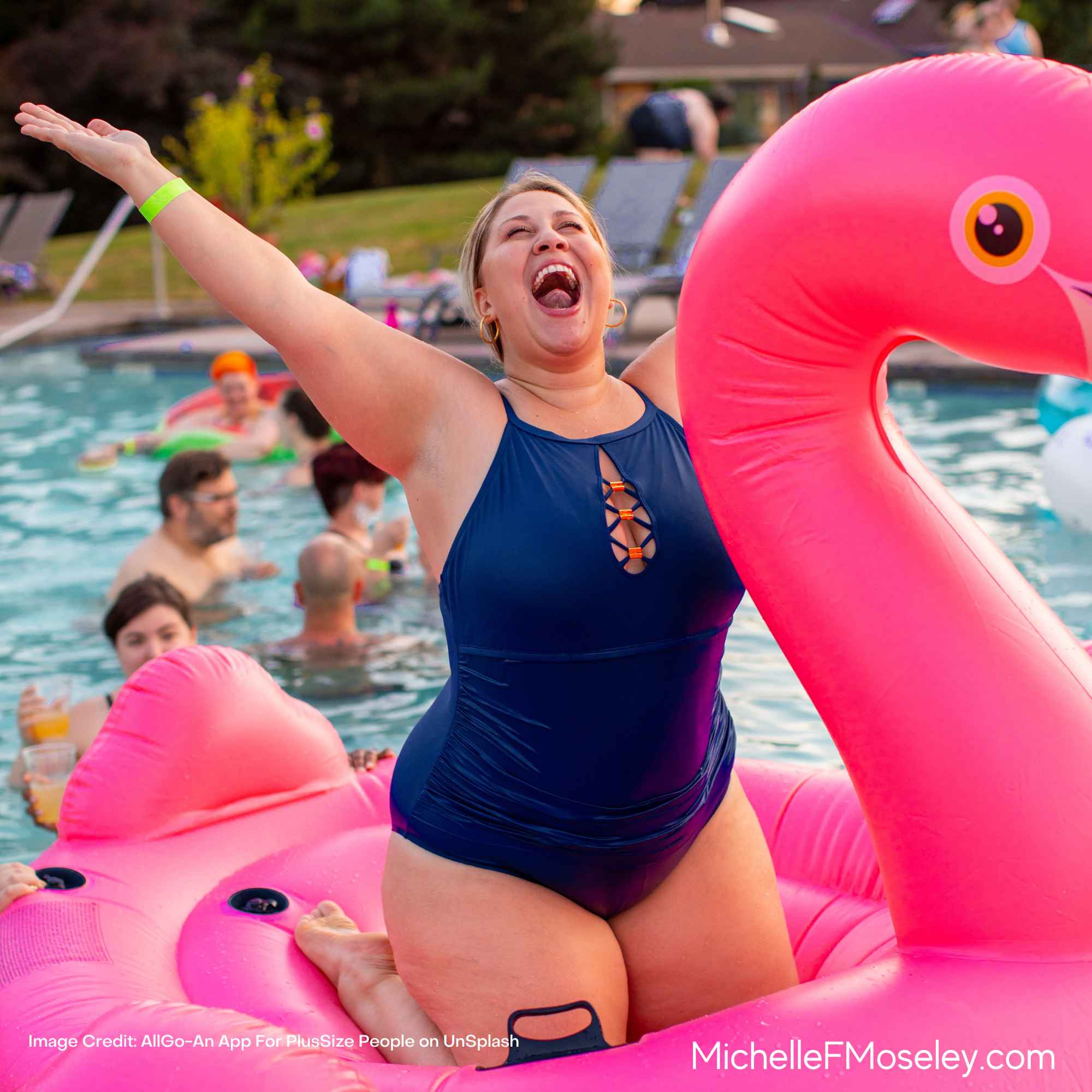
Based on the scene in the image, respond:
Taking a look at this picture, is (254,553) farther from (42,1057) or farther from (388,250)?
(388,250)

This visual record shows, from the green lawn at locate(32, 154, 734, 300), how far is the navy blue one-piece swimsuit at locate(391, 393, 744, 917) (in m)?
14.3

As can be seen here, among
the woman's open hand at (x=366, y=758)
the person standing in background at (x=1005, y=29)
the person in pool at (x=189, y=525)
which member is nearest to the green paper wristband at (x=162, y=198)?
the woman's open hand at (x=366, y=758)

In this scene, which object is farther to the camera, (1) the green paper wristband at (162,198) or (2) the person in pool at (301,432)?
(2) the person in pool at (301,432)

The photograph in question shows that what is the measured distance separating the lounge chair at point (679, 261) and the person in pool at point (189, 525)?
19.2 feet

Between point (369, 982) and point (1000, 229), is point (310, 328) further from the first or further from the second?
point (369, 982)

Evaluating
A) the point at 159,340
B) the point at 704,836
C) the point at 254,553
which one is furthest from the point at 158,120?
the point at 704,836

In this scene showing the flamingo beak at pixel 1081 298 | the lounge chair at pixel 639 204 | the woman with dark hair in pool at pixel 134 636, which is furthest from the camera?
the lounge chair at pixel 639 204

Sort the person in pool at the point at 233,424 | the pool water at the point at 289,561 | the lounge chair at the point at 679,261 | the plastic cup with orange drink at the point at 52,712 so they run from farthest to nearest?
1. the lounge chair at the point at 679,261
2. the person in pool at the point at 233,424
3. the pool water at the point at 289,561
4. the plastic cup with orange drink at the point at 52,712

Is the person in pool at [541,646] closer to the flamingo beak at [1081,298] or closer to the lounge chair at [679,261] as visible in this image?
the flamingo beak at [1081,298]

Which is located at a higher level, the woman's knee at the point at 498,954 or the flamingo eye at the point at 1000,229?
the flamingo eye at the point at 1000,229

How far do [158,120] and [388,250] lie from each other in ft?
32.6

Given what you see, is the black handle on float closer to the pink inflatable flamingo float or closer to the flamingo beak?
the pink inflatable flamingo float

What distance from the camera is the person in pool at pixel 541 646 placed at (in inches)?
77.5

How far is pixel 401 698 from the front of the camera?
4.91 m
